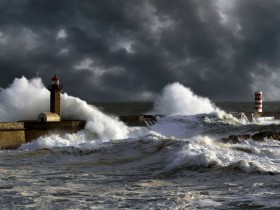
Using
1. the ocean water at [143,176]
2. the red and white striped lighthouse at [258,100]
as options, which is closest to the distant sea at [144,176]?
the ocean water at [143,176]

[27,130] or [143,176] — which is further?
[27,130]

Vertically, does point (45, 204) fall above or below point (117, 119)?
below

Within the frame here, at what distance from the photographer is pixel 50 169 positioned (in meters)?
8.16

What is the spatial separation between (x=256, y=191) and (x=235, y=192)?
24cm

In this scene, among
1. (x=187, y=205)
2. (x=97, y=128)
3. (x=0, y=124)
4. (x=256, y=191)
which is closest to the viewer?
(x=187, y=205)

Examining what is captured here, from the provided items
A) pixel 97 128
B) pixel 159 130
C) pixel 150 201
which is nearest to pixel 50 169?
pixel 150 201

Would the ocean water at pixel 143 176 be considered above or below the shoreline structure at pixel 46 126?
below

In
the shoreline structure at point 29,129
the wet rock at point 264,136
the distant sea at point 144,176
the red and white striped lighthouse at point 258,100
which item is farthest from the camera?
the red and white striped lighthouse at point 258,100

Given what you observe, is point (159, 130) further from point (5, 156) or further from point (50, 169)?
point (50, 169)

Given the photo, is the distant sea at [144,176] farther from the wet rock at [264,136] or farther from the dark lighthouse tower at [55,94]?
the dark lighthouse tower at [55,94]

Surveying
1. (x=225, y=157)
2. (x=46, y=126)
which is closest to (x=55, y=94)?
(x=46, y=126)

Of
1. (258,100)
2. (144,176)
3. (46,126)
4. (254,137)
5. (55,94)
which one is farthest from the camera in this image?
(258,100)

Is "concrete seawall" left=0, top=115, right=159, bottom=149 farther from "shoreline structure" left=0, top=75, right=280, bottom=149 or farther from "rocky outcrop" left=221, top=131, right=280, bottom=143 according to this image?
"rocky outcrop" left=221, top=131, right=280, bottom=143

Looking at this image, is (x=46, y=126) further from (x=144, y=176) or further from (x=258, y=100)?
(x=258, y=100)
